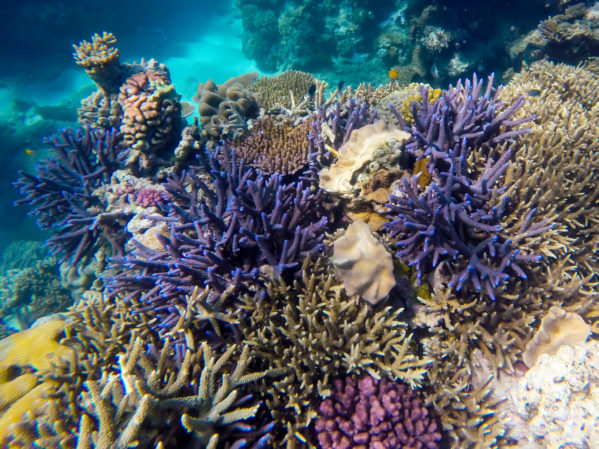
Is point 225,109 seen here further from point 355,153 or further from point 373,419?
point 373,419

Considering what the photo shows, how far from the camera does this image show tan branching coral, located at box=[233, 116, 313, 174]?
4.29 metres

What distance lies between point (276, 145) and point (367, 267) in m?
2.64

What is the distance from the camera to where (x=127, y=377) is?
2.20m

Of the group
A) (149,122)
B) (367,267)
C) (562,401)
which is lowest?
(562,401)

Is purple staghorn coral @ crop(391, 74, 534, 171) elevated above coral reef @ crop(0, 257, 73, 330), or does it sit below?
above

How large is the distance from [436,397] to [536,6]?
14248 millimetres

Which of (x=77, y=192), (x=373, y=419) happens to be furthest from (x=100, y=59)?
(x=373, y=419)

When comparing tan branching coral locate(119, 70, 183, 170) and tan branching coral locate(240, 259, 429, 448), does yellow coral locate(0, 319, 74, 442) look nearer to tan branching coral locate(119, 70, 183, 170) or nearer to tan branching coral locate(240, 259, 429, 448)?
tan branching coral locate(240, 259, 429, 448)

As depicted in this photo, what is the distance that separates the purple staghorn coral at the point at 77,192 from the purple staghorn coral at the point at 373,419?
4.64 meters

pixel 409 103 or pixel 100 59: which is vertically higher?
pixel 100 59

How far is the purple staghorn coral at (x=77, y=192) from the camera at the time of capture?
18.0 ft

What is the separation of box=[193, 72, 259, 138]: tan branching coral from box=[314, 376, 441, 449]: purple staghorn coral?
429 cm

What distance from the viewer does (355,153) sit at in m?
3.53

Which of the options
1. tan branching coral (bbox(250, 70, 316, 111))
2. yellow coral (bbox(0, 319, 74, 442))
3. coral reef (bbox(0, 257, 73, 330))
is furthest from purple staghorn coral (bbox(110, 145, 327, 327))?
coral reef (bbox(0, 257, 73, 330))
